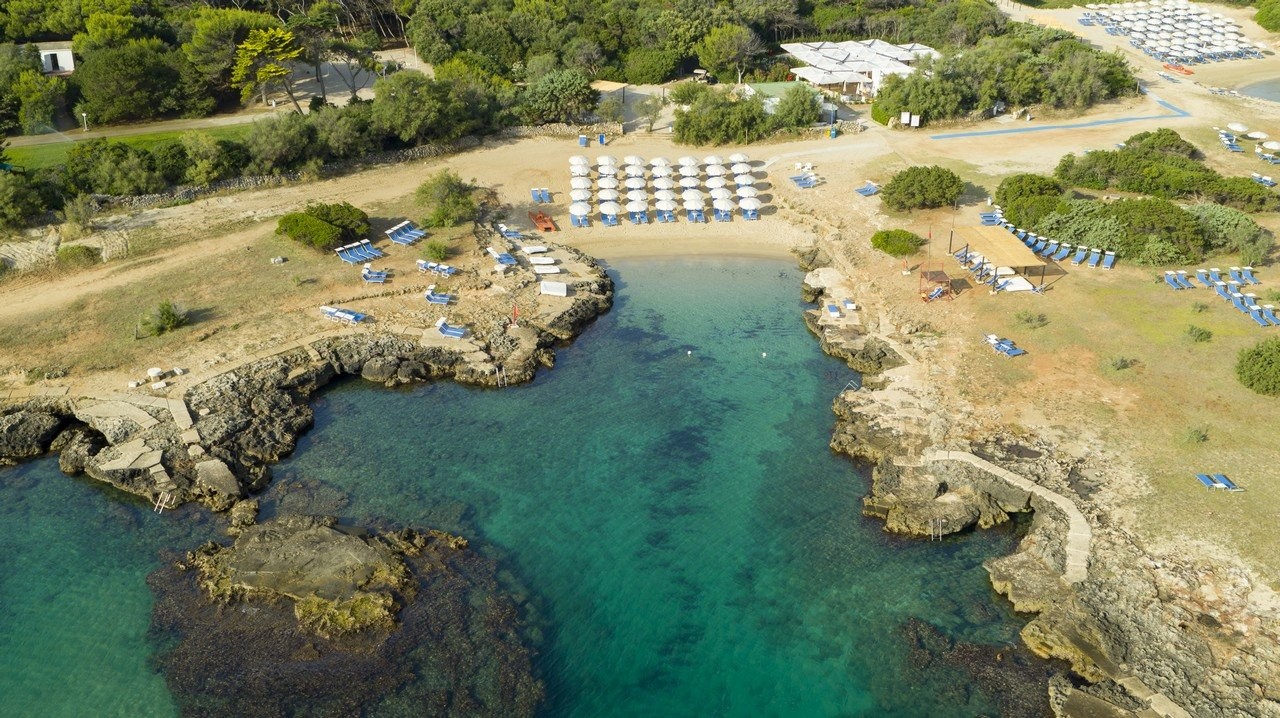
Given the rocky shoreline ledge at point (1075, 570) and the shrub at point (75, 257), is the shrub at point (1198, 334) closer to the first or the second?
the rocky shoreline ledge at point (1075, 570)

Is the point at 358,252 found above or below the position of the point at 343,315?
above

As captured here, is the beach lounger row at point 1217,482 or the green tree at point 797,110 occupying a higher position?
the green tree at point 797,110

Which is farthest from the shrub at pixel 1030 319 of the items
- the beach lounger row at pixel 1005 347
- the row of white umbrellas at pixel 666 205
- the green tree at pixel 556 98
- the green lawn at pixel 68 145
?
the green lawn at pixel 68 145

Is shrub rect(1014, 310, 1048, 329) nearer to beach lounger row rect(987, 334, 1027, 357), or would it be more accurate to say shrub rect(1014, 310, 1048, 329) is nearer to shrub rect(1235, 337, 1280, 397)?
beach lounger row rect(987, 334, 1027, 357)

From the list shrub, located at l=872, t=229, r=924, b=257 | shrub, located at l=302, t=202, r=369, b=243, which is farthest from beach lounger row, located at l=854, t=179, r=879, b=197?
shrub, located at l=302, t=202, r=369, b=243

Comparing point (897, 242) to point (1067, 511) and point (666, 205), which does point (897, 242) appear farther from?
point (1067, 511)

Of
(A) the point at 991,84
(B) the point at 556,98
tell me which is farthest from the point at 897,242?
(B) the point at 556,98
